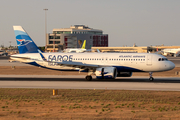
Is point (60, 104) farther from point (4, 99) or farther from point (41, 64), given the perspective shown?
point (41, 64)

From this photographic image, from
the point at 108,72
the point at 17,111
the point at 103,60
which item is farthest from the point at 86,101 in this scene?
the point at 103,60

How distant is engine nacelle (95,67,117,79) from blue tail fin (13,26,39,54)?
12679 millimetres

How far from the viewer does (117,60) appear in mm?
40812

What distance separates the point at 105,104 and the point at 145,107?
3279 mm

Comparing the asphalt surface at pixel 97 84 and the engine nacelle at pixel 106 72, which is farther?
the engine nacelle at pixel 106 72

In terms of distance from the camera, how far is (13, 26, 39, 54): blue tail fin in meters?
45.2

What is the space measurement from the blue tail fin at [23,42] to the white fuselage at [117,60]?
1278 millimetres

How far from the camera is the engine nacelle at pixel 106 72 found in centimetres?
3801

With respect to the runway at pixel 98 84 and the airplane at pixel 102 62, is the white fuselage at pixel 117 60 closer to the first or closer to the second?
the airplane at pixel 102 62

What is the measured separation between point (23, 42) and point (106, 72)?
1595 centimetres

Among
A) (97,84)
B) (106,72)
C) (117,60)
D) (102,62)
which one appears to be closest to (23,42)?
(102,62)

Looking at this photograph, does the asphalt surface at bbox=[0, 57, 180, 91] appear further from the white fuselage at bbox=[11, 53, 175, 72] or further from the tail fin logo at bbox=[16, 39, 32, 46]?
the tail fin logo at bbox=[16, 39, 32, 46]

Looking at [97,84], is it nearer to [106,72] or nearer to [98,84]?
[98,84]

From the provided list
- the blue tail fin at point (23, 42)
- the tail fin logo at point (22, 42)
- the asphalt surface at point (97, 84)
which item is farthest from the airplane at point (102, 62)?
the asphalt surface at point (97, 84)
